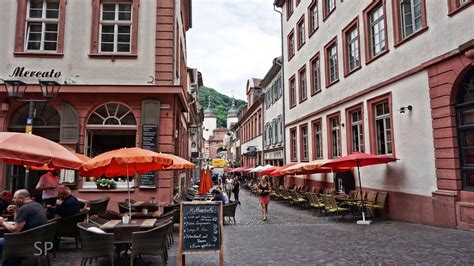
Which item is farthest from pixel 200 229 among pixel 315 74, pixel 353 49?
pixel 315 74

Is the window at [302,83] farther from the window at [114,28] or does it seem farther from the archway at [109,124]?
the archway at [109,124]

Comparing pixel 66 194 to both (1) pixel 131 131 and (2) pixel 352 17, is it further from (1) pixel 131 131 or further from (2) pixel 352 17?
(2) pixel 352 17

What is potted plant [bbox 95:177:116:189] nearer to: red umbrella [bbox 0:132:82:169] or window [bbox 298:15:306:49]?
red umbrella [bbox 0:132:82:169]

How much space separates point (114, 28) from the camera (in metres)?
13.9

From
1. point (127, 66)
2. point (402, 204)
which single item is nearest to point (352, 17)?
point (402, 204)

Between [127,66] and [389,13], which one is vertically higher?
[389,13]

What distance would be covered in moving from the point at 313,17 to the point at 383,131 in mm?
11016

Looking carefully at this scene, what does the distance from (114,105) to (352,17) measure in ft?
37.4

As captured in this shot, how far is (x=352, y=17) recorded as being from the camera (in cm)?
1681

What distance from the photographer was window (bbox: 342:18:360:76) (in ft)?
54.3

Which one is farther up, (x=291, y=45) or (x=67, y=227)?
(x=291, y=45)

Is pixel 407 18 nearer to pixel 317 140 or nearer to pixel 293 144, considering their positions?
pixel 317 140

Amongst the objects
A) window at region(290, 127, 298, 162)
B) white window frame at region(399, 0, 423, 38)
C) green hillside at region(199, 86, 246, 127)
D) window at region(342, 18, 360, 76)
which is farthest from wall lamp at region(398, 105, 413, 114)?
green hillside at region(199, 86, 246, 127)

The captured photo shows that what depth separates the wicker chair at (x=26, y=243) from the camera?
18.8 ft
